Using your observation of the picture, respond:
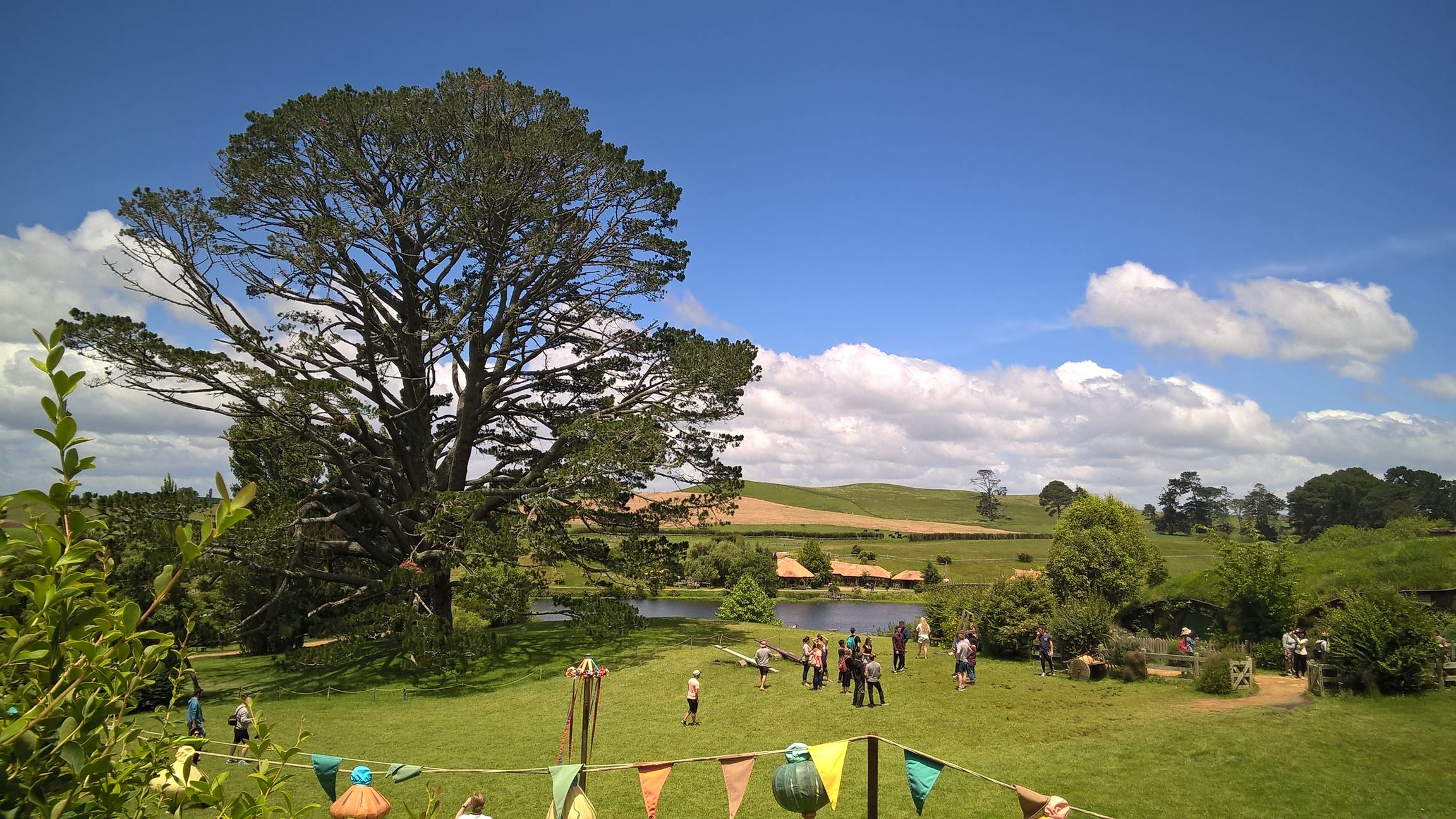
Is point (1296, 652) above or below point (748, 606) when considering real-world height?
above

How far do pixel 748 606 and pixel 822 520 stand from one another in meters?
123

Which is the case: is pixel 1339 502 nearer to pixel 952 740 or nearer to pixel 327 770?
pixel 952 740

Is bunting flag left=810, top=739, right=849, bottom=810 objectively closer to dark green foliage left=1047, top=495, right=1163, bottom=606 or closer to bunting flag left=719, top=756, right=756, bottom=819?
bunting flag left=719, top=756, right=756, bottom=819

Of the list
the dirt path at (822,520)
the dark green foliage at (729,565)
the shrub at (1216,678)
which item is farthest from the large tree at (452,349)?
the dirt path at (822,520)

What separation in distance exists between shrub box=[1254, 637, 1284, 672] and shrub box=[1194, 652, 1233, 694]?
5.59 metres

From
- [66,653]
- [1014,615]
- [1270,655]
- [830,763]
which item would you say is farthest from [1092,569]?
[66,653]

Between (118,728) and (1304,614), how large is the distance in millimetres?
33827

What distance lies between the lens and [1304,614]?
27500 millimetres

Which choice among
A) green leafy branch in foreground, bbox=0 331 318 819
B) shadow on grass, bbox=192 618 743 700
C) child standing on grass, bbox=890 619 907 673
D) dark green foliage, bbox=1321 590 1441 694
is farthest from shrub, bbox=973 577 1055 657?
green leafy branch in foreground, bbox=0 331 318 819

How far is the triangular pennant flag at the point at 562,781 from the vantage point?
8.85m

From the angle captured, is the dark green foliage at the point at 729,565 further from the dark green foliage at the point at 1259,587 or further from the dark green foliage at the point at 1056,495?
the dark green foliage at the point at 1056,495

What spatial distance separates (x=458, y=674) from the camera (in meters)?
26.6

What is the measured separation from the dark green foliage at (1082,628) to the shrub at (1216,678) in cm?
327

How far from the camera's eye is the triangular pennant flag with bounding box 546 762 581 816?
8852 millimetres
